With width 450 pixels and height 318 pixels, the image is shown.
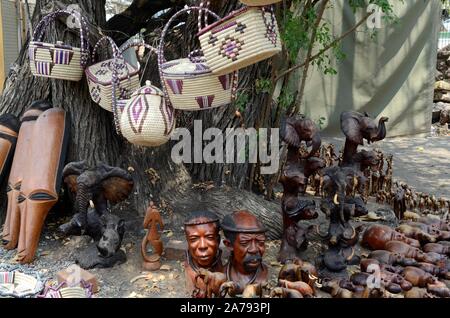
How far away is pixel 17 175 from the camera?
3166 millimetres

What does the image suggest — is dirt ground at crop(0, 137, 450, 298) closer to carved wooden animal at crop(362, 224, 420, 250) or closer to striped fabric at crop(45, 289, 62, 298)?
carved wooden animal at crop(362, 224, 420, 250)

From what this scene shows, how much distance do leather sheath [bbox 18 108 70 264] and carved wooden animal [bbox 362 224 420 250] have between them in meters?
1.99

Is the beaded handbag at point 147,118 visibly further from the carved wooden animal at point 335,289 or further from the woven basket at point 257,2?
the carved wooden animal at point 335,289

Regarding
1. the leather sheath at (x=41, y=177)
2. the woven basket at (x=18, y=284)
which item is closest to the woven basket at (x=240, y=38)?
the leather sheath at (x=41, y=177)

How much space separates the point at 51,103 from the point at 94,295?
1.55 m

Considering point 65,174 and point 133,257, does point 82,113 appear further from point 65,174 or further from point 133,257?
point 133,257

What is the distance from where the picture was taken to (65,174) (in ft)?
9.46

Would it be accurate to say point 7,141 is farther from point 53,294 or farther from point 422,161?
point 422,161

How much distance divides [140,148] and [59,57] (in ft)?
3.01

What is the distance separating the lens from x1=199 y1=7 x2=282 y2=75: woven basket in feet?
7.43

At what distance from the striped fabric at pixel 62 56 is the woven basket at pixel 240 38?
1.00 metres

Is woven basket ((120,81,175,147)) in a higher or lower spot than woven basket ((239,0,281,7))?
lower

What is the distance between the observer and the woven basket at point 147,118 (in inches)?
96.7

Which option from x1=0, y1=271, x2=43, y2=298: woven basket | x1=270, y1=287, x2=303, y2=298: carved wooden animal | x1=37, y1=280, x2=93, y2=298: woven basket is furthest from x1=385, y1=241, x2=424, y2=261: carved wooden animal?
x1=0, y1=271, x2=43, y2=298: woven basket
